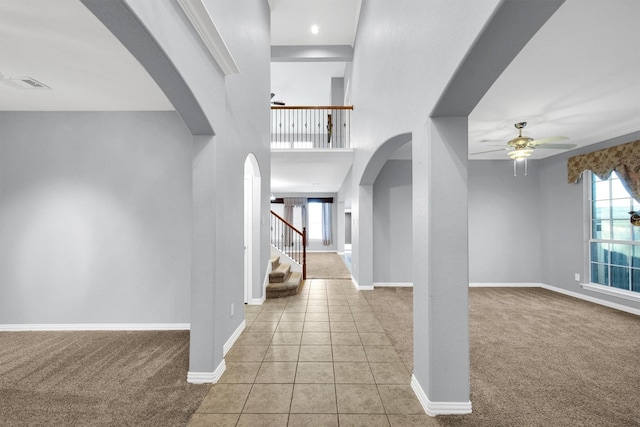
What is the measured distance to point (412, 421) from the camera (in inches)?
76.8

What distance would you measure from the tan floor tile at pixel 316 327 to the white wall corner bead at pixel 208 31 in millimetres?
3108

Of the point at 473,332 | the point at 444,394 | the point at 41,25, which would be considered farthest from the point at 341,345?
the point at 41,25

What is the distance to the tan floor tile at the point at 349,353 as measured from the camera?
9.23ft

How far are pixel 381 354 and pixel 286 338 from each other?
1131mm

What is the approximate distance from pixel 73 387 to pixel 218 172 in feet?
7.15

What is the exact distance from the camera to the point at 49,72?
2.60 m

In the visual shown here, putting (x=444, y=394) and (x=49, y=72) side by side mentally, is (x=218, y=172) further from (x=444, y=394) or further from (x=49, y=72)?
(x=444, y=394)

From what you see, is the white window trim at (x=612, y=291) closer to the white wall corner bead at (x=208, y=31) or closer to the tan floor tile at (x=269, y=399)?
the tan floor tile at (x=269, y=399)

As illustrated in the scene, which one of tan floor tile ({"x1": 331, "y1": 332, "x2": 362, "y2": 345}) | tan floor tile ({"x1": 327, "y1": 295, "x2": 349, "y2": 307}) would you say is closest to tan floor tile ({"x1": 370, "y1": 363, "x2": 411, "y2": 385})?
tan floor tile ({"x1": 331, "y1": 332, "x2": 362, "y2": 345})

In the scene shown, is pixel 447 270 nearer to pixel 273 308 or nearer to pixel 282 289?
pixel 273 308

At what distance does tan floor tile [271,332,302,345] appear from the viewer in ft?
10.5

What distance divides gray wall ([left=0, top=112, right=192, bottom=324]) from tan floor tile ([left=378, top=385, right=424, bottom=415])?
255cm

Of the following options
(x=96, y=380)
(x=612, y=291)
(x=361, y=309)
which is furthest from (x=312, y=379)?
(x=612, y=291)

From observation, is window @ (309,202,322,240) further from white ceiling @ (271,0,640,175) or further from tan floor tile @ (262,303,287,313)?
white ceiling @ (271,0,640,175)
